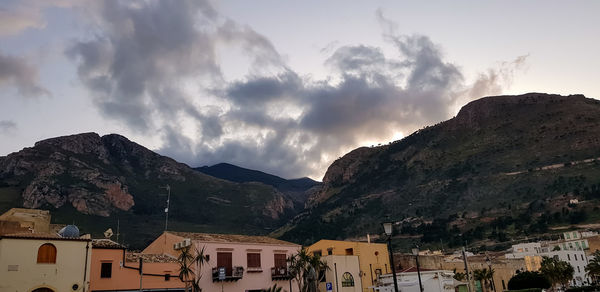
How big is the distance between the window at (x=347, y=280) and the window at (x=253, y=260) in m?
13.3

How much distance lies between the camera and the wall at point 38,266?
30.3 m

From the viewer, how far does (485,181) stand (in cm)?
13425

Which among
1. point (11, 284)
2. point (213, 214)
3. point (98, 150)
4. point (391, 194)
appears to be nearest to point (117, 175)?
point (98, 150)

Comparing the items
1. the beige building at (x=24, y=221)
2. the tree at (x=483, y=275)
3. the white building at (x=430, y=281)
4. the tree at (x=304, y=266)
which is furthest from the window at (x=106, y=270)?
the tree at (x=483, y=275)

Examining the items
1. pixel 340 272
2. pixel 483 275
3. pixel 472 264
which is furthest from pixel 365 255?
pixel 472 264

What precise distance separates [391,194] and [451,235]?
45594 millimetres

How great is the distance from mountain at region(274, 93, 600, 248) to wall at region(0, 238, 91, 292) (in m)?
98.4

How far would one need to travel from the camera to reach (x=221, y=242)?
4634 centimetres

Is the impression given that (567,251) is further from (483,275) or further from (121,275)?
(121,275)

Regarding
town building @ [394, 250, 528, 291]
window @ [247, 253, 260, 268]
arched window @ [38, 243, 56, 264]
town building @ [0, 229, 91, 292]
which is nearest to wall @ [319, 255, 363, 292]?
window @ [247, 253, 260, 268]

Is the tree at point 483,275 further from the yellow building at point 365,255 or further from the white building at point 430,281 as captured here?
the white building at point 430,281

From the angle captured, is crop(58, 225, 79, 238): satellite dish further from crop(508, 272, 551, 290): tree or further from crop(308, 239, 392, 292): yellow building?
crop(508, 272, 551, 290): tree

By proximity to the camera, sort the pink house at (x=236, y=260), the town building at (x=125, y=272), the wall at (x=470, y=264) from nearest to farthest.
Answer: the town building at (x=125, y=272)
the pink house at (x=236, y=260)
the wall at (x=470, y=264)

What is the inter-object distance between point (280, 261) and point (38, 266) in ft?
85.1
